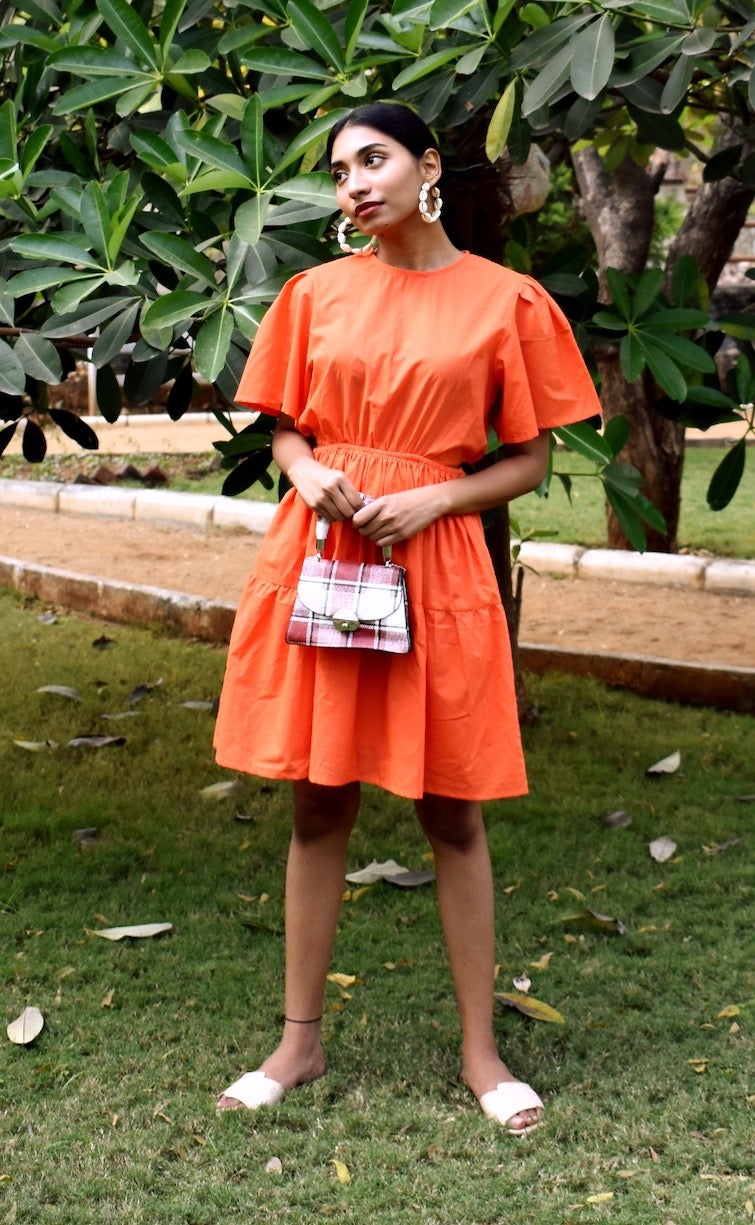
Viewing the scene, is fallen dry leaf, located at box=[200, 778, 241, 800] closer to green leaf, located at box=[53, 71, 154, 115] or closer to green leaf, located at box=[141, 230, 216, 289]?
green leaf, located at box=[141, 230, 216, 289]

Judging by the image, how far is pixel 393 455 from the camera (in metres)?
2.53

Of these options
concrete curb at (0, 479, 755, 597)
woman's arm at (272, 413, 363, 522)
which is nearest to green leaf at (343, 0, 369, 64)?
woman's arm at (272, 413, 363, 522)

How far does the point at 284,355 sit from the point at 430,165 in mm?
425

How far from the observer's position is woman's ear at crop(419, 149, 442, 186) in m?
2.49

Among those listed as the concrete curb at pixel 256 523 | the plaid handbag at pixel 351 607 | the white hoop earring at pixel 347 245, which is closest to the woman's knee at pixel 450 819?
the plaid handbag at pixel 351 607

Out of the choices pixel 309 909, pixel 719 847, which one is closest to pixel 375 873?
pixel 719 847

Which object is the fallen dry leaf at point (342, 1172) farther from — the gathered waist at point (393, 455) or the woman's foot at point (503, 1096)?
the gathered waist at point (393, 455)

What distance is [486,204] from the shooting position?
3.76 metres

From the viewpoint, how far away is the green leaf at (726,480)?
3.79 m

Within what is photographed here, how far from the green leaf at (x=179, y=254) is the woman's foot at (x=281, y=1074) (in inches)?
58.7

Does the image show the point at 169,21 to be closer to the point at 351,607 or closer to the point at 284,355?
the point at 284,355

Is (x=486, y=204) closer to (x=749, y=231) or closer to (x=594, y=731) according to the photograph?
(x=594, y=731)

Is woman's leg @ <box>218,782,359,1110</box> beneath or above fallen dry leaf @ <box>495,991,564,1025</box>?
above

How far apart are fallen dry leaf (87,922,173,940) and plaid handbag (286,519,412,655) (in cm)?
126
